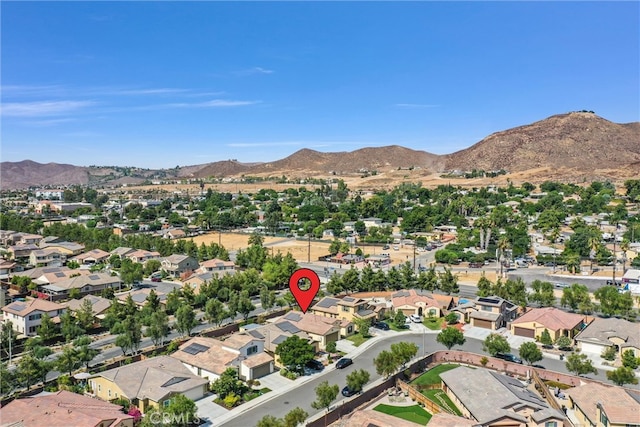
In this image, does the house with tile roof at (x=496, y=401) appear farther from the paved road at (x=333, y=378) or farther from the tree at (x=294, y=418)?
the tree at (x=294, y=418)

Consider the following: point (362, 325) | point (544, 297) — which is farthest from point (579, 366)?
point (544, 297)

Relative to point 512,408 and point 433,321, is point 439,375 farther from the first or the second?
point 433,321

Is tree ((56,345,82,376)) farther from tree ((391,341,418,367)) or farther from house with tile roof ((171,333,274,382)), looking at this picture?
tree ((391,341,418,367))

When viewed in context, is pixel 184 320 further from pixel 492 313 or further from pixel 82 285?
pixel 492 313

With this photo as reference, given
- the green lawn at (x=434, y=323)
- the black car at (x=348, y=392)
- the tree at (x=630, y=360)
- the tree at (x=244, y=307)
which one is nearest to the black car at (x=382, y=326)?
the green lawn at (x=434, y=323)

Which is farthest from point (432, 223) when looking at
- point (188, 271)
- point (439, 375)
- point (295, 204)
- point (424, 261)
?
point (439, 375)
